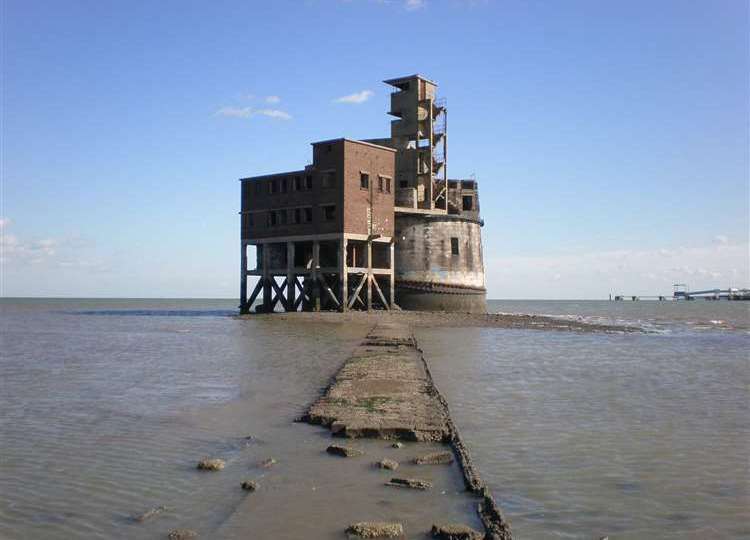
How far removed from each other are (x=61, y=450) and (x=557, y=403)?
7918 millimetres

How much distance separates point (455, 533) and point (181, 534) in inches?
A: 82.5

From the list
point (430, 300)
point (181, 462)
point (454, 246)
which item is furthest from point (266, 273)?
point (181, 462)

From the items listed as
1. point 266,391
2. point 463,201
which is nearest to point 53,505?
point 266,391

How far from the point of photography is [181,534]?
5.11 metres

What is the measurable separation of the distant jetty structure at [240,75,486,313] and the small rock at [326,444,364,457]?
3437cm

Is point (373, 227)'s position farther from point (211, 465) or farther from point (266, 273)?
point (211, 465)

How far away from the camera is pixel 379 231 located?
44688 millimetres

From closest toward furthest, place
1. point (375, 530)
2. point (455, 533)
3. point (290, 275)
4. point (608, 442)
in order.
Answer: point (455, 533), point (375, 530), point (608, 442), point (290, 275)

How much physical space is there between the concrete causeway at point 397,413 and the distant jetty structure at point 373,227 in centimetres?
2900

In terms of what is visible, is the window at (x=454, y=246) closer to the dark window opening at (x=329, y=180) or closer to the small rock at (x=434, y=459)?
the dark window opening at (x=329, y=180)

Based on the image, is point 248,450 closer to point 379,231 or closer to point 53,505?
point 53,505

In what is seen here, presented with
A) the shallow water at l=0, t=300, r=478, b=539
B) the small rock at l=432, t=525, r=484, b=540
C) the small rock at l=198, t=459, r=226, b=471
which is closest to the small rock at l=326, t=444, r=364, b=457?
the shallow water at l=0, t=300, r=478, b=539

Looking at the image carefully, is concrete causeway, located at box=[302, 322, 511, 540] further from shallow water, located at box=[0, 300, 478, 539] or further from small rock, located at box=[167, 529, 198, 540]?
small rock, located at box=[167, 529, 198, 540]

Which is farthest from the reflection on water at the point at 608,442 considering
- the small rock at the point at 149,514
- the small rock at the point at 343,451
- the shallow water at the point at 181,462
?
the small rock at the point at 149,514
